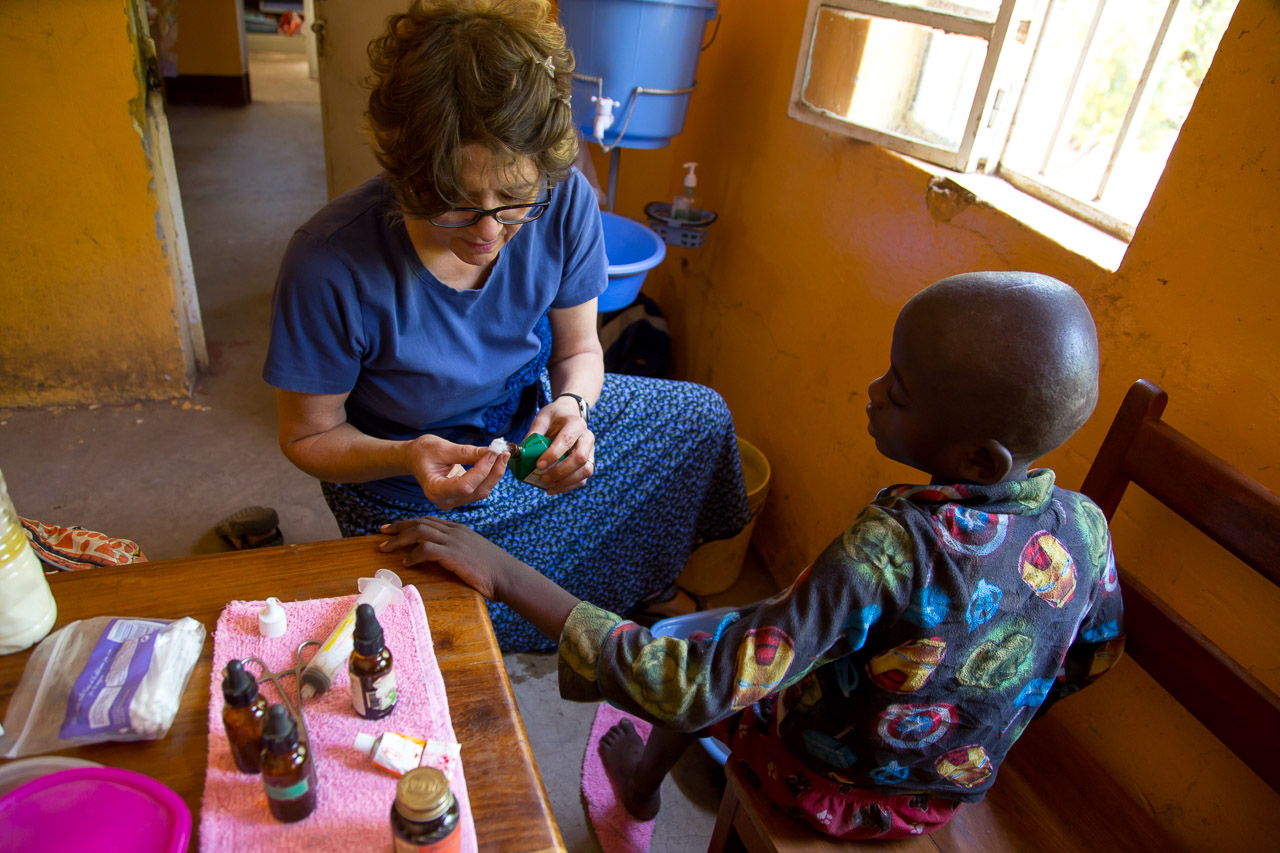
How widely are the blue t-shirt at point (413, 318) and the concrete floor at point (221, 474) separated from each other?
78 centimetres

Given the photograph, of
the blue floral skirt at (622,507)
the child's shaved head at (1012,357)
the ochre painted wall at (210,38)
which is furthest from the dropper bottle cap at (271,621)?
the ochre painted wall at (210,38)

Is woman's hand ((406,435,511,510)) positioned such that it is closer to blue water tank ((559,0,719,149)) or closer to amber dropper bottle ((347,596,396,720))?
amber dropper bottle ((347,596,396,720))

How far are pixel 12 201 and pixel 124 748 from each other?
8.52 feet

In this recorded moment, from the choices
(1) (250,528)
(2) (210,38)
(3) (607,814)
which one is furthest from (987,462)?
(2) (210,38)

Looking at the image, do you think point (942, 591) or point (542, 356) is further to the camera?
point (542, 356)

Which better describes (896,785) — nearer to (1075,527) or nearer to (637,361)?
(1075,527)

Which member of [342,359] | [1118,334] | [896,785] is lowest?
[896,785]

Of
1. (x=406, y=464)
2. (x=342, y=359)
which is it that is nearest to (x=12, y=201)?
(x=342, y=359)

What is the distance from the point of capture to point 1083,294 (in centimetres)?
152

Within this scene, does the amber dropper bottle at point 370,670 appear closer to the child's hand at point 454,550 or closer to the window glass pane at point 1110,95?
the child's hand at point 454,550

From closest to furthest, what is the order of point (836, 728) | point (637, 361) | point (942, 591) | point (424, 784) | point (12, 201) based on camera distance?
point (424, 784), point (942, 591), point (836, 728), point (12, 201), point (637, 361)

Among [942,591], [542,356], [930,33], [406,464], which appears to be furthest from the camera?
[930,33]

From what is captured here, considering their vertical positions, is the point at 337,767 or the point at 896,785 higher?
the point at 337,767

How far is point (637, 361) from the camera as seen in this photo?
10.5ft
